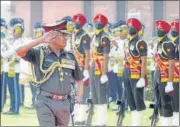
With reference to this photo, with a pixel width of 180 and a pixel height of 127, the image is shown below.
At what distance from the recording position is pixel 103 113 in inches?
414

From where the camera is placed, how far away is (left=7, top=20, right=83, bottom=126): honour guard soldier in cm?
621

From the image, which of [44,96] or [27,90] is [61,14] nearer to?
[27,90]

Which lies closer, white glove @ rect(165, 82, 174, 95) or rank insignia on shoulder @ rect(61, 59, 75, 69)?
rank insignia on shoulder @ rect(61, 59, 75, 69)

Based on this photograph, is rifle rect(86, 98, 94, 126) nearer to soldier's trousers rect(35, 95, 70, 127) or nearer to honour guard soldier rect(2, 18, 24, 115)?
A: honour guard soldier rect(2, 18, 24, 115)

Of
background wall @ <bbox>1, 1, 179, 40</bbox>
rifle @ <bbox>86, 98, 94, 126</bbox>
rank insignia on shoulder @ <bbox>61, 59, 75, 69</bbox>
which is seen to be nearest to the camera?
rank insignia on shoulder @ <bbox>61, 59, 75, 69</bbox>

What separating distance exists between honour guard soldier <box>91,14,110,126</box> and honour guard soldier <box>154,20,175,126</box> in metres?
1.01

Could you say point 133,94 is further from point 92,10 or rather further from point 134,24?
point 92,10

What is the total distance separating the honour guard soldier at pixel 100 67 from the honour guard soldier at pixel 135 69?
43cm

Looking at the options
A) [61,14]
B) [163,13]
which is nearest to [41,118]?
[163,13]

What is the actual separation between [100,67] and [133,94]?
79 centimetres

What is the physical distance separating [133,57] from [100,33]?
2.59ft

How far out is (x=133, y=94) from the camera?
393 inches

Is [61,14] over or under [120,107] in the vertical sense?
over

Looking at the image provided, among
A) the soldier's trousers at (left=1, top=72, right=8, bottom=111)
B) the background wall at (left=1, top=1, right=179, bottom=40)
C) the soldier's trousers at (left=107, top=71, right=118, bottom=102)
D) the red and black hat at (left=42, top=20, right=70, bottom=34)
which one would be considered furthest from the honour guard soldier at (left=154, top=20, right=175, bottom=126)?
the background wall at (left=1, top=1, right=179, bottom=40)
